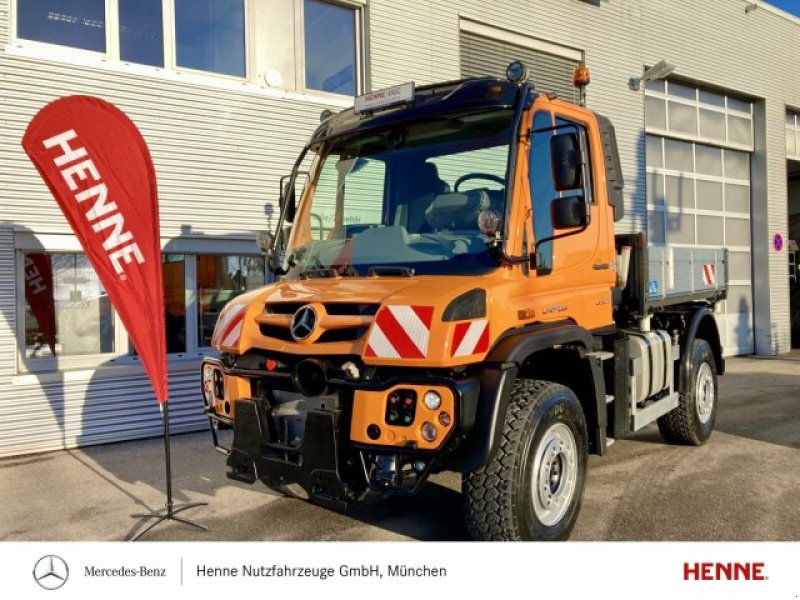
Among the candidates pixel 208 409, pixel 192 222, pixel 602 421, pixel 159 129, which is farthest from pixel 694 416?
pixel 159 129

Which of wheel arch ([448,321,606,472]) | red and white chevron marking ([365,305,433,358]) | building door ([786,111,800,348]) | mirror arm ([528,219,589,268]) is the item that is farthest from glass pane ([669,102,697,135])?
red and white chevron marking ([365,305,433,358])

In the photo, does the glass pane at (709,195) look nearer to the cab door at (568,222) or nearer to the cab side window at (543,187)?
the cab door at (568,222)

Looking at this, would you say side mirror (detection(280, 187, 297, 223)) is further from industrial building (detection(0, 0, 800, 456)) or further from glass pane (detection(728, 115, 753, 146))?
glass pane (detection(728, 115, 753, 146))

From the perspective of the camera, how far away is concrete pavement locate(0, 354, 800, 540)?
13.8 feet

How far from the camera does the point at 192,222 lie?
7711 mm

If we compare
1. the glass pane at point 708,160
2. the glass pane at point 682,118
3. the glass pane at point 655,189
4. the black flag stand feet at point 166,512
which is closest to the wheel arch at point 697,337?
the black flag stand feet at point 166,512

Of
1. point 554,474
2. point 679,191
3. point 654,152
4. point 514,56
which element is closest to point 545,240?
point 554,474

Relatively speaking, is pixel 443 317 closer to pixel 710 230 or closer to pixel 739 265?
pixel 710 230

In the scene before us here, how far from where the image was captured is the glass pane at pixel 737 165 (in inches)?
560

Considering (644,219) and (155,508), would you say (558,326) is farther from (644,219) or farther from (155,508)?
(644,219)

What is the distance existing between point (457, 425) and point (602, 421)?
147 centimetres

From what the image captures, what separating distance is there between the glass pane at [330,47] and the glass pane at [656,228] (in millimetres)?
6486

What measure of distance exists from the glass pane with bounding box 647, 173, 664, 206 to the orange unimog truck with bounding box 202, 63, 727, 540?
8347 mm

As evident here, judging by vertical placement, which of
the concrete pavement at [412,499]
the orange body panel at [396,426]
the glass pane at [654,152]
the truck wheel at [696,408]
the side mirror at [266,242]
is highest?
the glass pane at [654,152]
